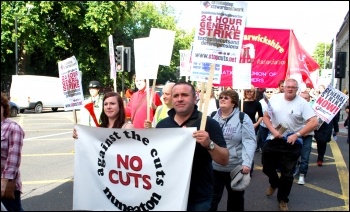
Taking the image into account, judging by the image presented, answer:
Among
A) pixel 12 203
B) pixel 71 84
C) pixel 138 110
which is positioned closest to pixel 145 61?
pixel 71 84

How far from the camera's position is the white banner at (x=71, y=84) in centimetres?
526

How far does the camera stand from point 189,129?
3.09 metres

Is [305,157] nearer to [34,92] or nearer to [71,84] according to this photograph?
[71,84]

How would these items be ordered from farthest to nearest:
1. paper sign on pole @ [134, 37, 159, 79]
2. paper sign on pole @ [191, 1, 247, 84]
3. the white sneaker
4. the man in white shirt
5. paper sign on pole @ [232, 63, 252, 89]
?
paper sign on pole @ [232, 63, 252, 89] → the white sneaker → paper sign on pole @ [134, 37, 159, 79] → the man in white shirt → paper sign on pole @ [191, 1, 247, 84]

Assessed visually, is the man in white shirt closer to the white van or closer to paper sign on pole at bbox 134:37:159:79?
paper sign on pole at bbox 134:37:159:79

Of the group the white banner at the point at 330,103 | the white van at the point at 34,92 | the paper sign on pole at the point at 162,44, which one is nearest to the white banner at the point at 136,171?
the paper sign on pole at the point at 162,44

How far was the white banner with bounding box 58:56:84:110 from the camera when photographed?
5262 millimetres

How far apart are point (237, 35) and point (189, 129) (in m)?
0.77

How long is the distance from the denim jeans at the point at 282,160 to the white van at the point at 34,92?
69.2 ft

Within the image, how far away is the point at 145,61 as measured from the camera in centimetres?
567

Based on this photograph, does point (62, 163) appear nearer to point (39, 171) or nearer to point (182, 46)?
point (39, 171)

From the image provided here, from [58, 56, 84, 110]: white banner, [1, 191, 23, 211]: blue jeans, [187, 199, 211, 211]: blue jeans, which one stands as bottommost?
[1, 191, 23, 211]: blue jeans

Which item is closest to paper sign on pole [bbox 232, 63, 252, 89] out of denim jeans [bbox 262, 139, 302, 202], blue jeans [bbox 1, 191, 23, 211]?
denim jeans [bbox 262, 139, 302, 202]

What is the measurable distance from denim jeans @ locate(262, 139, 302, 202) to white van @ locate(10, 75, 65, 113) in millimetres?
21089
